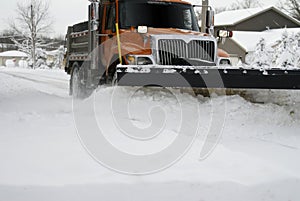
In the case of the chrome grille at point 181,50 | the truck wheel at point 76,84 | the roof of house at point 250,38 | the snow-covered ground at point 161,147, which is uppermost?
the roof of house at point 250,38

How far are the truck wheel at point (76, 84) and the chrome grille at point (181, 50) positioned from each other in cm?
324

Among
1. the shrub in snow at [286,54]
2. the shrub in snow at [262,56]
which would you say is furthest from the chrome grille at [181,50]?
the shrub in snow at [262,56]

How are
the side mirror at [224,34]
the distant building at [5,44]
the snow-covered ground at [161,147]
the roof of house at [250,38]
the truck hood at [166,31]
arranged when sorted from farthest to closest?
the distant building at [5,44], the roof of house at [250,38], the side mirror at [224,34], the truck hood at [166,31], the snow-covered ground at [161,147]

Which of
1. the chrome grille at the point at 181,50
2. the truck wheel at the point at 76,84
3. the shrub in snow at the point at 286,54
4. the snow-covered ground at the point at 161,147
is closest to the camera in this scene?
the snow-covered ground at the point at 161,147

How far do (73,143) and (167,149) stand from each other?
3.74ft

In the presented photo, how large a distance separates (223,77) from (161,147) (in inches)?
67.9

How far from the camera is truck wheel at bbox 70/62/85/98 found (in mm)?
9531

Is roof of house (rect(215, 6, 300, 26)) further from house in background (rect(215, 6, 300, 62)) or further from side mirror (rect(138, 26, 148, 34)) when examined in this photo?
side mirror (rect(138, 26, 148, 34))

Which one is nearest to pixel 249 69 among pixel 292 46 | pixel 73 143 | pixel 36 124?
pixel 73 143

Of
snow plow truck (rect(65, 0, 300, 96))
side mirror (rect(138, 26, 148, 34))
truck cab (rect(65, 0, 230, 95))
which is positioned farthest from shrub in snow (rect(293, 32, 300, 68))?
side mirror (rect(138, 26, 148, 34))

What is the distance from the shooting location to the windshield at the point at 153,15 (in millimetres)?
7750

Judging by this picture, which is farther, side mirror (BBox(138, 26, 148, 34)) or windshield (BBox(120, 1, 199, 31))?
windshield (BBox(120, 1, 199, 31))

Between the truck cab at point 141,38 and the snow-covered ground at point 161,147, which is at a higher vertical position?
the truck cab at point 141,38

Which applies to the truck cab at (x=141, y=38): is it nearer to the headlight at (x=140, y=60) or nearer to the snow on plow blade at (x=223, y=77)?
the headlight at (x=140, y=60)
